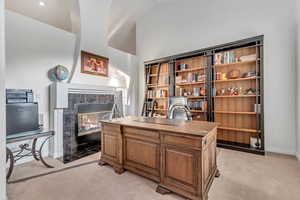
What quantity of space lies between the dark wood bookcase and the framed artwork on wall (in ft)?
5.98

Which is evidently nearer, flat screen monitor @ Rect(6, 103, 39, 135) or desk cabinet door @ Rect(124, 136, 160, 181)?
desk cabinet door @ Rect(124, 136, 160, 181)

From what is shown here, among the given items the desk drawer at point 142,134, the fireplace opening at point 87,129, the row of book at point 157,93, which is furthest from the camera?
the row of book at point 157,93

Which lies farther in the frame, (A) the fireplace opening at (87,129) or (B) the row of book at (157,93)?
(B) the row of book at (157,93)

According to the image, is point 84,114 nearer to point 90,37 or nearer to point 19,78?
A: point 19,78

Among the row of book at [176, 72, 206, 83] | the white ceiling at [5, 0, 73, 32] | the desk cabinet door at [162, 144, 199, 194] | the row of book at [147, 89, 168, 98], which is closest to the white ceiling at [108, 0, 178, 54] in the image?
the white ceiling at [5, 0, 73, 32]

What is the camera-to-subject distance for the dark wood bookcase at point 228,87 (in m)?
2.96

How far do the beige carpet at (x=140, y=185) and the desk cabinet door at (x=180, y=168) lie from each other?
0.18 m

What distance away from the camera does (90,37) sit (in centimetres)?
346

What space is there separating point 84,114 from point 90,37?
1893mm

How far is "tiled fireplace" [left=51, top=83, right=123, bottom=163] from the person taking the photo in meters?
2.91

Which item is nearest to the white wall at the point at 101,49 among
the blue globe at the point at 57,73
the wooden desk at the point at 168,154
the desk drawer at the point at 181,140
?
the blue globe at the point at 57,73

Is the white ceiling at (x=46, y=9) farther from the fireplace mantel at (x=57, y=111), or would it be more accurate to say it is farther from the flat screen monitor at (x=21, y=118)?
the flat screen monitor at (x=21, y=118)

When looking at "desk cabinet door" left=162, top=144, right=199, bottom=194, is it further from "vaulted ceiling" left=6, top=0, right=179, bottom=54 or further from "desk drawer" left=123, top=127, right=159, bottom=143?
"vaulted ceiling" left=6, top=0, right=179, bottom=54

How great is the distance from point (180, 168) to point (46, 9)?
572cm
